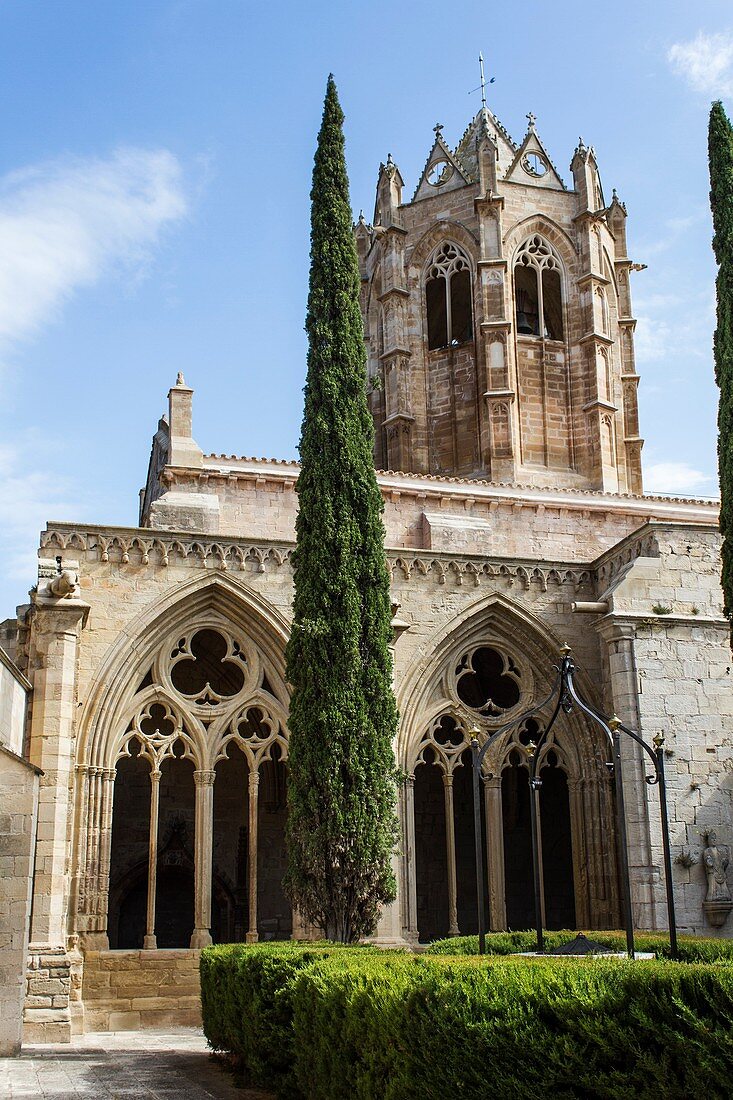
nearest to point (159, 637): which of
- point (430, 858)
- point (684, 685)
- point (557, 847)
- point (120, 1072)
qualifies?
point (120, 1072)

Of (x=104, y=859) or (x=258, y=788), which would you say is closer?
(x=104, y=859)

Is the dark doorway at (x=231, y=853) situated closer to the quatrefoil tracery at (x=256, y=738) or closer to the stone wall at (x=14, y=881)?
the quatrefoil tracery at (x=256, y=738)

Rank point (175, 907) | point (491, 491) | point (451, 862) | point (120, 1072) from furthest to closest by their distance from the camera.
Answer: point (491, 491)
point (175, 907)
point (451, 862)
point (120, 1072)

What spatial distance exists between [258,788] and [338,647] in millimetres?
3399

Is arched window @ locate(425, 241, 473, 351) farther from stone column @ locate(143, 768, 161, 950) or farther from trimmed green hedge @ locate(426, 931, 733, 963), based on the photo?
trimmed green hedge @ locate(426, 931, 733, 963)

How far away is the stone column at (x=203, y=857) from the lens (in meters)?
12.4

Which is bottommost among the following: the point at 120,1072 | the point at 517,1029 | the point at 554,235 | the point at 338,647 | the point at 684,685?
the point at 120,1072

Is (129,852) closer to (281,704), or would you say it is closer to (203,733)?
(203,733)

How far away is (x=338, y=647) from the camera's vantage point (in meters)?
11.6

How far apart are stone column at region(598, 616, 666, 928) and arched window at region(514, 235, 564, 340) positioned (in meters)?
10.9

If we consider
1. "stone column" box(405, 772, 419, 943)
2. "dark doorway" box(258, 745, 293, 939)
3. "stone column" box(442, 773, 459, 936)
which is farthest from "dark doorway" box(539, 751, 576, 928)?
"stone column" box(405, 772, 419, 943)

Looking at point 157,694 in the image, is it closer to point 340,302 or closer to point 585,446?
point 340,302

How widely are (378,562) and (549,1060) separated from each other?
751 centimetres

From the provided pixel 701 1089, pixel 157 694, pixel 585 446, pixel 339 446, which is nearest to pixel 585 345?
pixel 585 446
